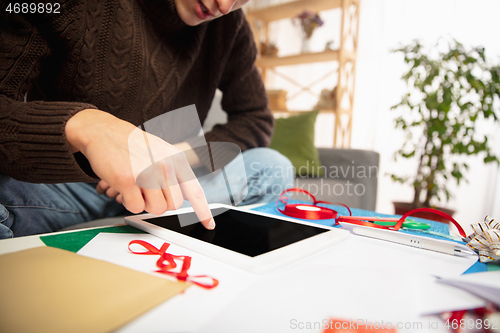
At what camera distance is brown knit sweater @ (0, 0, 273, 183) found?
0.41 m

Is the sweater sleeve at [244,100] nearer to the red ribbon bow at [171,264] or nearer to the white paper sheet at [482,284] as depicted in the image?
the red ribbon bow at [171,264]

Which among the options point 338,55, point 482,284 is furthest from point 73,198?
point 338,55

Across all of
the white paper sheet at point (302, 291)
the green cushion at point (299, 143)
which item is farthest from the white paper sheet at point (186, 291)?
the green cushion at point (299, 143)

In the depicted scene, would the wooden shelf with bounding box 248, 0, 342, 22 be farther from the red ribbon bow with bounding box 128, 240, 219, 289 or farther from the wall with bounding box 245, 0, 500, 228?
the red ribbon bow with bounding box 128, 240, 219, 289

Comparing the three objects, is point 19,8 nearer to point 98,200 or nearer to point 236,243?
point 98,200

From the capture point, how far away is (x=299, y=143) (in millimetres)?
1596

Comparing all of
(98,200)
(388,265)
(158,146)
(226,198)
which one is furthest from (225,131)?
(388,265)

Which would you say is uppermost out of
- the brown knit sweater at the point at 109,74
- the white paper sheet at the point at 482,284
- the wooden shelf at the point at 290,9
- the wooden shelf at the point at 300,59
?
the wooden shelf at the point at 290,9

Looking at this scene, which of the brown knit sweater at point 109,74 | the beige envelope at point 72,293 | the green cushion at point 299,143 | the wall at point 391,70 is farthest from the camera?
the wall at point 391,70

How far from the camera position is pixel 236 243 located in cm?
33

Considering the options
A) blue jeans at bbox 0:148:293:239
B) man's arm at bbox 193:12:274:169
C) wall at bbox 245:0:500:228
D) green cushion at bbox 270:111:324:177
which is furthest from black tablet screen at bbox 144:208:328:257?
wall at bbox 245:0:500:228

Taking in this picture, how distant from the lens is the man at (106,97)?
359mm

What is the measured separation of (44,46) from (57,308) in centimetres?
49

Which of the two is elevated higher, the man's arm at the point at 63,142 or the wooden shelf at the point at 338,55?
the wooden shelf at the point at 338,55
